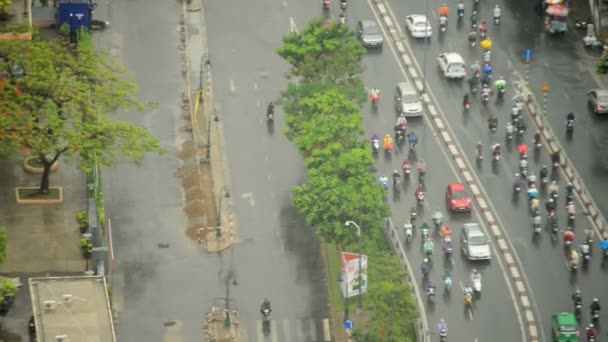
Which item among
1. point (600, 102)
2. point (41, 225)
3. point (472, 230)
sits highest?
point (600, 102)

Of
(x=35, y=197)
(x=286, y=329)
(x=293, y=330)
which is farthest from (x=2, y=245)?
(x=293, y=330)

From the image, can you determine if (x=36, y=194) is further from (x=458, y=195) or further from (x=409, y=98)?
(x=409, y=98)

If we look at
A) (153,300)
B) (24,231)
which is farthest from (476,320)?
(24,231)

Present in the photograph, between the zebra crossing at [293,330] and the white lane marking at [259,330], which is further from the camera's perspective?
the white lane marking at [259,330]

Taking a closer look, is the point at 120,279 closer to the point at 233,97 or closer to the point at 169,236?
the point at 169,236

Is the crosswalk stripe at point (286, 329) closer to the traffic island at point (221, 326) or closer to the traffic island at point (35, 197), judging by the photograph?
the traffic island at point (221, 326)

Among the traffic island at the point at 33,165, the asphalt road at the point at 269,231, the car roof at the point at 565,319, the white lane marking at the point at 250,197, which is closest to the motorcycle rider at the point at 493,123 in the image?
the asphalt road at the point at 269,231

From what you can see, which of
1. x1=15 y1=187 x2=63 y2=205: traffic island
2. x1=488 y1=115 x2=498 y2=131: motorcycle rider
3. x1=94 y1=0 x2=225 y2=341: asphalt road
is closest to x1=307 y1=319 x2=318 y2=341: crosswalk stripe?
x1=94 y1=0 x2=225 y2=341: asphalt road
